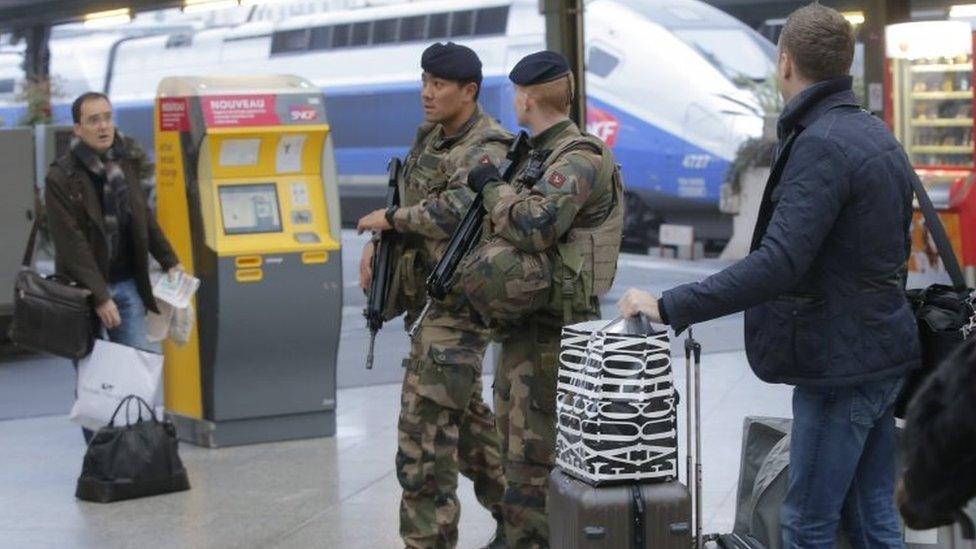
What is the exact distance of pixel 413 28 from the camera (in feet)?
65.6

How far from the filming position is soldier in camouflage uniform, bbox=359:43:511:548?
17.0ft

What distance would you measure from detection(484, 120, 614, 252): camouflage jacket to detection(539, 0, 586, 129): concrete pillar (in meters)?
3.80

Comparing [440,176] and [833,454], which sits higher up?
[440,176]

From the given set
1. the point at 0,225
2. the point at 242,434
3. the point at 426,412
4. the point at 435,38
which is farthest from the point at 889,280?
the point at 435,38

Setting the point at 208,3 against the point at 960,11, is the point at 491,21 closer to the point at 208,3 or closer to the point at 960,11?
the point at 208,3

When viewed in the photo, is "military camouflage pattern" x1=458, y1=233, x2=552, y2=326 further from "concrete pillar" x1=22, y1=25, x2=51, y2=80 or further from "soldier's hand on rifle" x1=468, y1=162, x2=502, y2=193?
"concrete pillar" x1=22, y1=25, x2=51, y2=80

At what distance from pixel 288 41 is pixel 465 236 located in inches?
705

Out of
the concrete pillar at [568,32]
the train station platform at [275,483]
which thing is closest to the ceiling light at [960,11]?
the concrete pillar at [568,32]

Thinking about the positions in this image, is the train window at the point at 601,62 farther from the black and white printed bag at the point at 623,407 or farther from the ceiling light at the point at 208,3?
the black and white printed bag at the point at 623,407

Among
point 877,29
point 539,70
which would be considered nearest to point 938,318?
point 539,70

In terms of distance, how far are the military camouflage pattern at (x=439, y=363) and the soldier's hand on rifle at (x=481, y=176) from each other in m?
0.36

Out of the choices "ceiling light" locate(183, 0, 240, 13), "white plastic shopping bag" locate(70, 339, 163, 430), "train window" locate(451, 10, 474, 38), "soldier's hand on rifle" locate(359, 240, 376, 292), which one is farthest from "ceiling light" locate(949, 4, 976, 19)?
"train window" locate(451, 10, 474, 38)

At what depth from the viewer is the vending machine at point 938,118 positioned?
907cm

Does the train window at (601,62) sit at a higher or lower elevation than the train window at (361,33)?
lower
